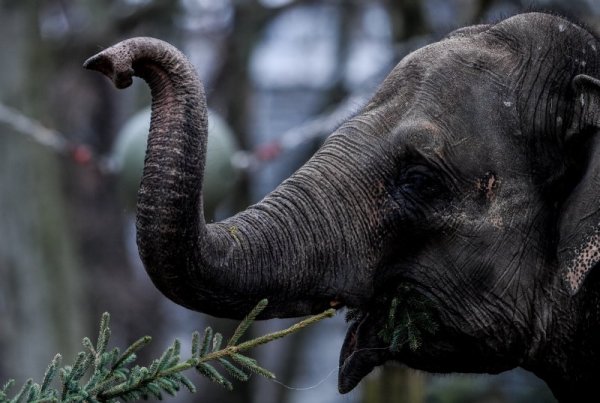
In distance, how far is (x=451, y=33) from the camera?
191 inches

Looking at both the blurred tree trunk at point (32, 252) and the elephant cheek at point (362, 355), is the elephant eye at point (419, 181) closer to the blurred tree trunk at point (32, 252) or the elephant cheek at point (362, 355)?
the elephant cheek at point (362, 355)

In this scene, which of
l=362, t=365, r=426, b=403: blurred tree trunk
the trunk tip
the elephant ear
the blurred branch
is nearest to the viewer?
the trunk tip

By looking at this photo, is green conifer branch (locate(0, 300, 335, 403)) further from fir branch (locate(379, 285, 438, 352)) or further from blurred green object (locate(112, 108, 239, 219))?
blurred green object (locate(112, 108, 239, 219))

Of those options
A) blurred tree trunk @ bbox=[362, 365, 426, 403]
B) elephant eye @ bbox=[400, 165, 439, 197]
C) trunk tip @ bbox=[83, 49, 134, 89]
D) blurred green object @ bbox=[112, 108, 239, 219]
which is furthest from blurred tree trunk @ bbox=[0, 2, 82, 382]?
trunk tip @ bbox=[83, 49, 134, 89]

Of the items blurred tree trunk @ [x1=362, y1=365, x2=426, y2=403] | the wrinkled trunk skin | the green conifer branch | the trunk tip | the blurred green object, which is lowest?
the green conifer branch

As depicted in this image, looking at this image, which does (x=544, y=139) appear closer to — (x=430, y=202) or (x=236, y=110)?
(x=430, y=202)

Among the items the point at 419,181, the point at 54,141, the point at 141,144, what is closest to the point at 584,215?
the point at 419,181

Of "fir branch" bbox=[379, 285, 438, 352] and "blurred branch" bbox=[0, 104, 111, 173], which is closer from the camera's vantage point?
"fir branch" bbox=[379, 285, 438, 352]

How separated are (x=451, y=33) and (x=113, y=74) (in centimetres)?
181

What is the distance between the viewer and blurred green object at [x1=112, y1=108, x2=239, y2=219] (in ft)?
24.3

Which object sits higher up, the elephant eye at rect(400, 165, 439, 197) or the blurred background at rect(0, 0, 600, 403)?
the blurred background at rect(0, 0, 600, 403)

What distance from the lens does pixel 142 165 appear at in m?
7.79

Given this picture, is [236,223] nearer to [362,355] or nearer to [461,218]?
[362,355]

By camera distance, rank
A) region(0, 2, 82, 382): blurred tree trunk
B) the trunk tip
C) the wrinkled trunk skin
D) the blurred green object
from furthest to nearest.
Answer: region(0, 2, 82, 382): blurred tree trunk < the blurred green object < the wrinkled trunk skin < the trunk tip
